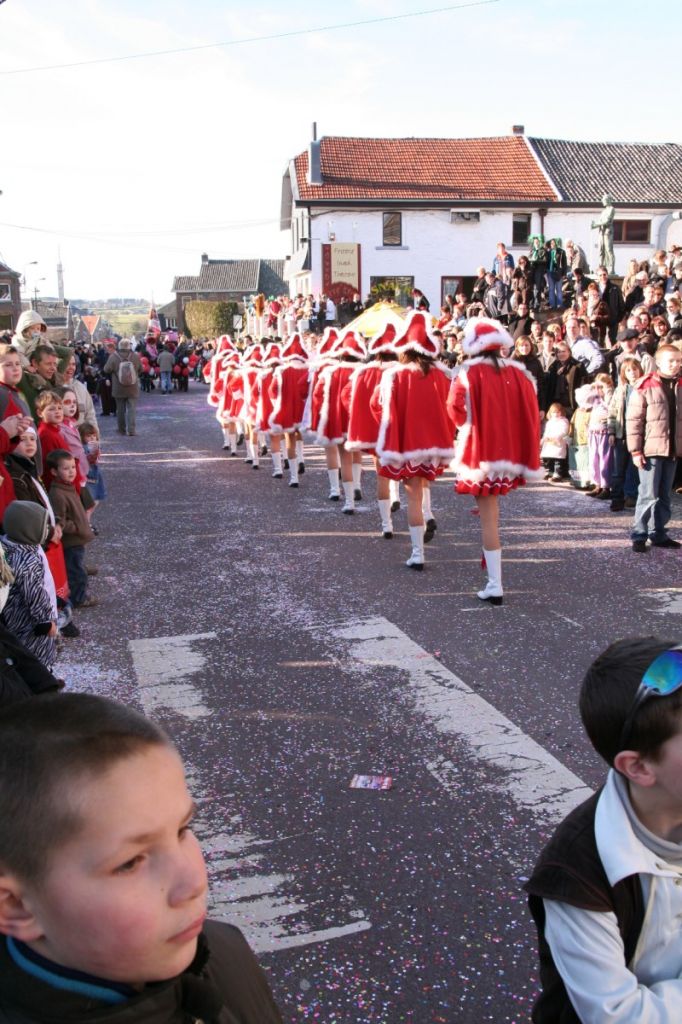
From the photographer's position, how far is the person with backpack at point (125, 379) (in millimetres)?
19703

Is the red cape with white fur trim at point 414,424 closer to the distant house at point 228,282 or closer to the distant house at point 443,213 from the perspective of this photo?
the distant house at point 443,213

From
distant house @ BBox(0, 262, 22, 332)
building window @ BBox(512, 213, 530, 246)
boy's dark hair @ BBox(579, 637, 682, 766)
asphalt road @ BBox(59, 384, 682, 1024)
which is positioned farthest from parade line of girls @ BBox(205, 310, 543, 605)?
distant house @ BBox(0, 262, 22, 332)

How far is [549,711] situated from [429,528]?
454 centimetres

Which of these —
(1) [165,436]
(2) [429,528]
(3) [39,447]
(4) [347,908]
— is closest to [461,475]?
(2) [429,528]

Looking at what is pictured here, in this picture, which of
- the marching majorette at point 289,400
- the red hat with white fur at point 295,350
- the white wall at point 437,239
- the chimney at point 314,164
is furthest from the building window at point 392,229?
the marching majorette at point 289,400

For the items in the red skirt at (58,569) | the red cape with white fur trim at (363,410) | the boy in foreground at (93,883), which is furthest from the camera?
the red cape with white fur trim at (363,410)

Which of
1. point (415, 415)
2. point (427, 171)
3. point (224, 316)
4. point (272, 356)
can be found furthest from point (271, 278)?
point (415, 415)

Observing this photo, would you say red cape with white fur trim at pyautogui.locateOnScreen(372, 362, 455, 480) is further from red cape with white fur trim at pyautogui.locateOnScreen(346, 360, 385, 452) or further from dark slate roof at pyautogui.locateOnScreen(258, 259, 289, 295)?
dark slate roof at pyautogui.locateOnScreen(258, 259, 289, 295)

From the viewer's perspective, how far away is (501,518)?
10547 millimetres

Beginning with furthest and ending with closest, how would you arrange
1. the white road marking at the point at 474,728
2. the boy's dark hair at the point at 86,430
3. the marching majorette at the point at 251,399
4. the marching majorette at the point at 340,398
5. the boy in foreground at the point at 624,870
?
the marching majorette at the point at 251,399 < the marching majorette at the point at 340,398 < the boy's dark hair at the point at 86,430 < the white road marking at the point at 474,728 < the boy in foreground at the point at 624,870

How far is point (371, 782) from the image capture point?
4152 mm

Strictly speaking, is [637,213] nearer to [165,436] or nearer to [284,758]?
[165,436]

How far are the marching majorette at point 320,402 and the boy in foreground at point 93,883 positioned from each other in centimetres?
1070

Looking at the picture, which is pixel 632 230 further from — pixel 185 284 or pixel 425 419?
pixel 185 284
